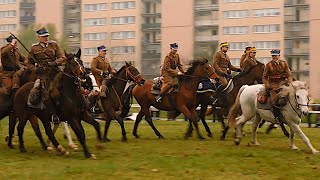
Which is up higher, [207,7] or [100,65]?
[207,7]

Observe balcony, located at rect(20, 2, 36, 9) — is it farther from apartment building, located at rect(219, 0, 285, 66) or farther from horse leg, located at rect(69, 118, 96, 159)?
horse leg, located at rect(69, 118, 96, 159)

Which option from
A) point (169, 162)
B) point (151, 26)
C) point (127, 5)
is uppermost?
point (127, 5)

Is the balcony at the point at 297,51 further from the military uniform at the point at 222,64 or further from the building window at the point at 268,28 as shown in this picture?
the military uniform at the point at 222,64

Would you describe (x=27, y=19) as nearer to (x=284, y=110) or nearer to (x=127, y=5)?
(x=127, y=5)

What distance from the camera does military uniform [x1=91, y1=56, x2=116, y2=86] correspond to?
19422 mm

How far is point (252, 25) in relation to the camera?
70.6 meters

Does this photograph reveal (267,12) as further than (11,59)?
Yes

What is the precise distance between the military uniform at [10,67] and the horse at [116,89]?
11.7 feet

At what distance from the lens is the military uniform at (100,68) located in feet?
63.7

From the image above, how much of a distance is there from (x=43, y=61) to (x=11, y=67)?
1.40 meters

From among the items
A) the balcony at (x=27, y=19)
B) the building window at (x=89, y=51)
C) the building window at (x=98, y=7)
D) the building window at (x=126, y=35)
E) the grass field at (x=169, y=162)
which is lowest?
the grass field at (x=169, y=162)

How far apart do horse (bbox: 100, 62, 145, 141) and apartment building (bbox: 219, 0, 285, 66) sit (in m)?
51.3

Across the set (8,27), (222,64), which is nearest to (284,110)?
(222,64)

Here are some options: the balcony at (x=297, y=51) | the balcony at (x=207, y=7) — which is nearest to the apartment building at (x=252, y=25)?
the balcony at (x=297, y=51)
